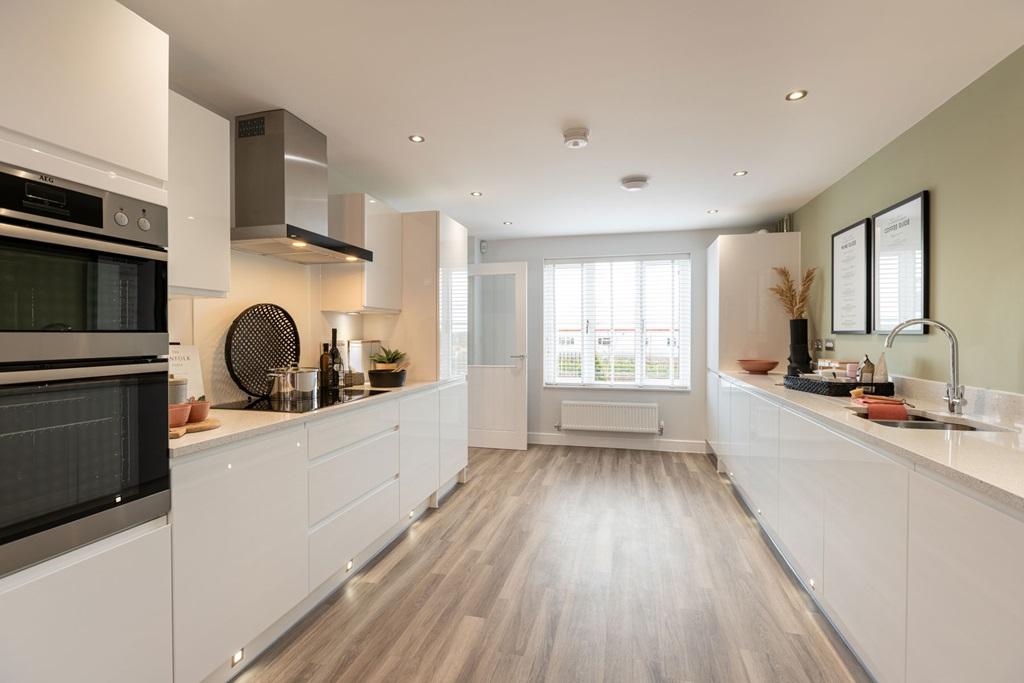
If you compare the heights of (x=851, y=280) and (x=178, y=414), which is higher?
(x=851, y=280)

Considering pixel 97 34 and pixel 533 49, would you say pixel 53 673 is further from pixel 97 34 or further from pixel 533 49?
pixel 533 49

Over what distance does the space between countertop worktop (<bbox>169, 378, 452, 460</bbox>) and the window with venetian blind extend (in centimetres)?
316

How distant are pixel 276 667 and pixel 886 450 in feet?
7.43

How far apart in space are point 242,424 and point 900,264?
3.37m

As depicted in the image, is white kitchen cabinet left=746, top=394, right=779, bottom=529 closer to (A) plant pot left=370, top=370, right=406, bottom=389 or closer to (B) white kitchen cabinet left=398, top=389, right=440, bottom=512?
(B) white kitchen cabinet left=398, top=389, right=440, bottom=512

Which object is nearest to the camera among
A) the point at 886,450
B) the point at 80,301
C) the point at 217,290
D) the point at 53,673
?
the point at 53,673

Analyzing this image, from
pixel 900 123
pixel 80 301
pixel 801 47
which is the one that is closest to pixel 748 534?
pixel 900 123

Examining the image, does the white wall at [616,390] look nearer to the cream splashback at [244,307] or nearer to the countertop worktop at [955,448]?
the cream splashback at [244,307]

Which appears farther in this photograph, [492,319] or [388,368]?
[492,319]

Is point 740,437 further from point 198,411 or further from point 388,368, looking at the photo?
point 198,411

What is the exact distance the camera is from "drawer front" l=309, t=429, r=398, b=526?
2053mm

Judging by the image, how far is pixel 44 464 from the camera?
111cm

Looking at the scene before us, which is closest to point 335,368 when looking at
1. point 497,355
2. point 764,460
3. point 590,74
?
point 590,74

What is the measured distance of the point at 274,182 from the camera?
7.48 feet
